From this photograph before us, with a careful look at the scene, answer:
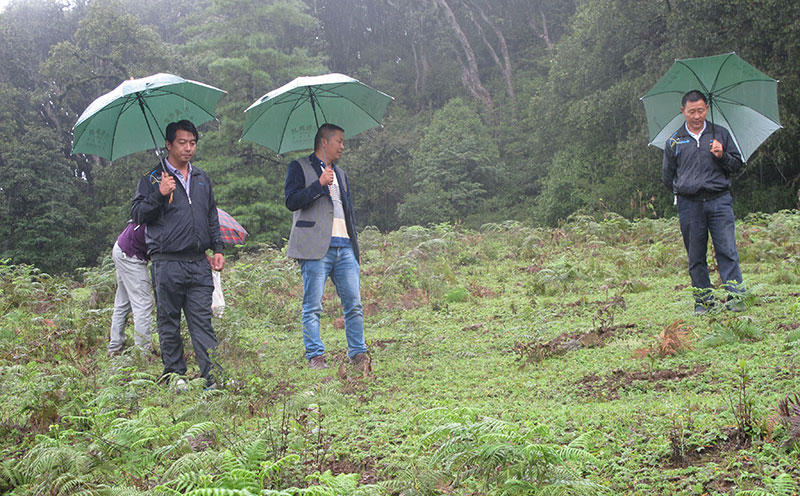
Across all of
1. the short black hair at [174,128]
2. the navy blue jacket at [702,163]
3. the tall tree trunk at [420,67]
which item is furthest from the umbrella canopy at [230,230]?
the tall tree trunk at [420,67]

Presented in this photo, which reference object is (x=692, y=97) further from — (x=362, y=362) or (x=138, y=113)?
(x=138, y=113)

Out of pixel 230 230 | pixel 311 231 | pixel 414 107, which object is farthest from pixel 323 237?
pixel 414 107

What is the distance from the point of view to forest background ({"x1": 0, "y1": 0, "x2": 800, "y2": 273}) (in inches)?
904

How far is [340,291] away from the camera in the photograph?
5965mm

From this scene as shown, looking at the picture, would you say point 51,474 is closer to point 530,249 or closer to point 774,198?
point 530,249

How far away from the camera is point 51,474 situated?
3062 mm

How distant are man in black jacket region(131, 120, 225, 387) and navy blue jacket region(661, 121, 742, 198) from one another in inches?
172

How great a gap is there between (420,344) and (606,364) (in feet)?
7.19

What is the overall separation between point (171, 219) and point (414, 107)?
1732 inches

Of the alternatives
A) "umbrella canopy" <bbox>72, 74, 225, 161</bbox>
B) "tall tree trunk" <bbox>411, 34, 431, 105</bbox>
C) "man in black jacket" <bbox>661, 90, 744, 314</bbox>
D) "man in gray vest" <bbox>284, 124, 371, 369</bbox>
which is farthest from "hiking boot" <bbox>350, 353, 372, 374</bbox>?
"tall tree trunk" <bbox>411, 34, 431, 105</bbox>

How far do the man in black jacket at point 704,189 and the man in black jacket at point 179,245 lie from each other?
4.36m

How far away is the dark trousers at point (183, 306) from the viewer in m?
5.03

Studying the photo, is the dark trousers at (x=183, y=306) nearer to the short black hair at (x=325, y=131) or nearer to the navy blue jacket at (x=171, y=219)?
the navy blue jacket at (x=171, y=219)

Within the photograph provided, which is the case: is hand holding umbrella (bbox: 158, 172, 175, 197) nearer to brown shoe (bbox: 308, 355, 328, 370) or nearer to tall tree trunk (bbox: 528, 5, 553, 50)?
brown shoe (bbox: 308, 355, 328, 370)
